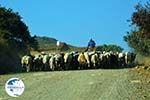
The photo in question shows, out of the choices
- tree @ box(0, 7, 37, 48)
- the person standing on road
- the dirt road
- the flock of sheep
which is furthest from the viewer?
tree @ box(0, 7, 37, 48)

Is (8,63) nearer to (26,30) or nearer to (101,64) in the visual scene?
(101,64)

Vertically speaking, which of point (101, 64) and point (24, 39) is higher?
point (24, 39)

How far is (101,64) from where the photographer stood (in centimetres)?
4091

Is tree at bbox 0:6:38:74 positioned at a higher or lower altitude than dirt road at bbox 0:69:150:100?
higher

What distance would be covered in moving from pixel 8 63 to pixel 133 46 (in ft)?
40.6

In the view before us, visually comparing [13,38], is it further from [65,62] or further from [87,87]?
[87,87]

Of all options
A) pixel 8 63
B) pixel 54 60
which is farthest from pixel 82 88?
pixel 8 63

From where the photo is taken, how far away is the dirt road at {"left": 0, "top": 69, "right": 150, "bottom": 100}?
1986 centimetres

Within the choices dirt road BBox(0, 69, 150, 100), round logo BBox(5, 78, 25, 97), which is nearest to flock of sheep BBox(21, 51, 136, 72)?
dirt road BBox(0, 69, 150, 100)

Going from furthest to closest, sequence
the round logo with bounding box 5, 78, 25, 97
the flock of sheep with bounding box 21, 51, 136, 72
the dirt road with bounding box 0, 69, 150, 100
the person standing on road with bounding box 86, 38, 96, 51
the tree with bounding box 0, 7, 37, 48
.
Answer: the tree with bounding box 0, 7, 37, 48
the person standing on road with bounding box 86, 38, 96, 51
the flock of sheep with bounding box 21, 51, 136, 72
the dirt road with bounding box 0, 69, 150, 100
the round logo with bounding box 5, 78, 25, 97

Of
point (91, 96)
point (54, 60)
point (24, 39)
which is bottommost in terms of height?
point (91, 96)

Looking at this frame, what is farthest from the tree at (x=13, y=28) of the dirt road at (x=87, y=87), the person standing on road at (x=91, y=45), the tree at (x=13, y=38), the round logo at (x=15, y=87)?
the round logo at (x=15, y=87)

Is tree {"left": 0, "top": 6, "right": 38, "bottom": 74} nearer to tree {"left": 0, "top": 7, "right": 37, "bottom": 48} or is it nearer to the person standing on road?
tree {"left": 0, "top": 7, "right": 37, "bottom": 48}

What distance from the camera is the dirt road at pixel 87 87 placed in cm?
1986
